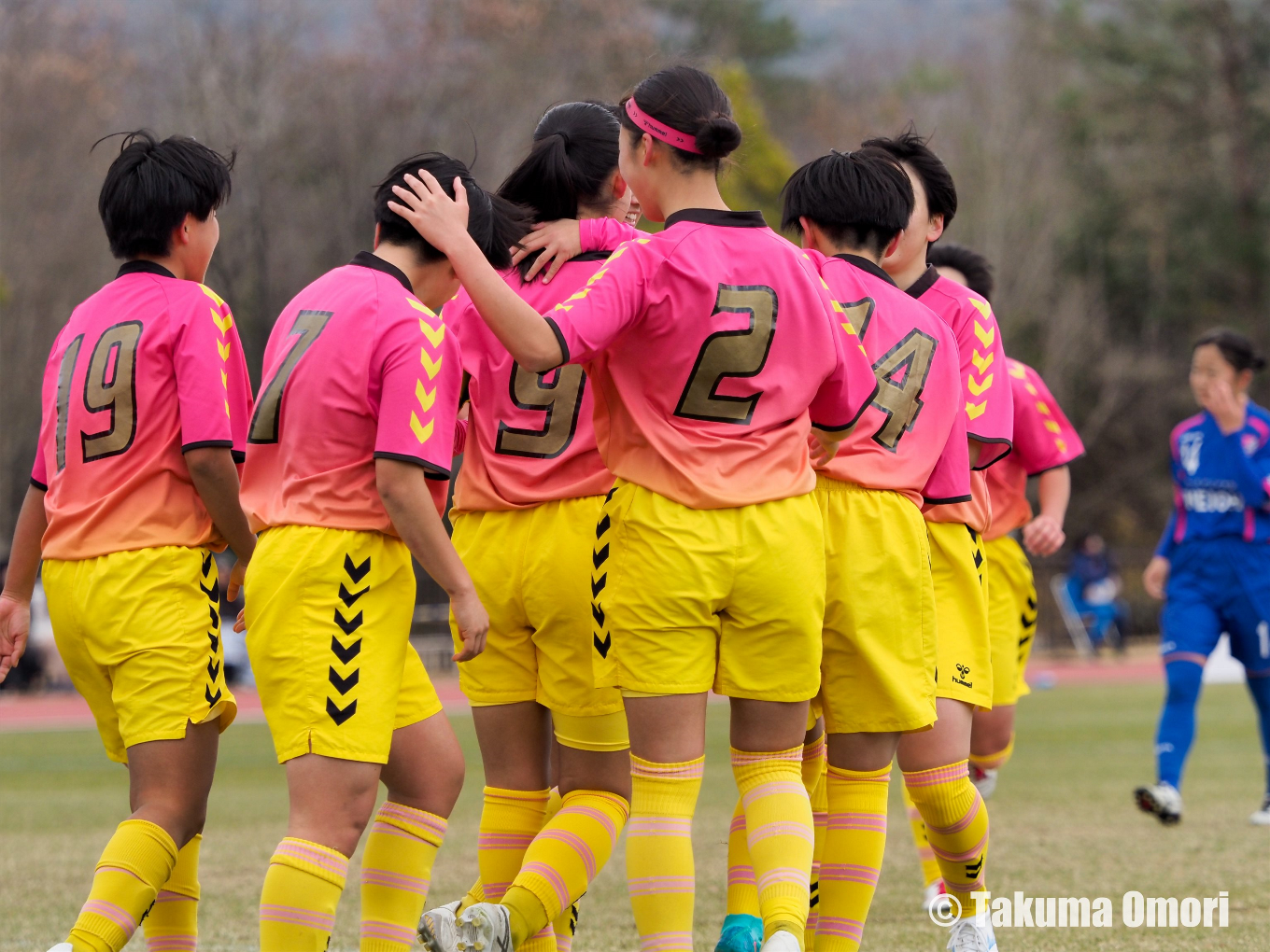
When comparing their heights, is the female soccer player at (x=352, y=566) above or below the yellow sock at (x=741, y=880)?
above

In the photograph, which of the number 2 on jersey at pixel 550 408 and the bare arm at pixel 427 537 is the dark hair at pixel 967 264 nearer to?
the number 2 on jersey at pixel 550 408

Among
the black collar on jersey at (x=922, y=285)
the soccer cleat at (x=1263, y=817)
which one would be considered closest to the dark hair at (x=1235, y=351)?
the soccer cleat at (x=1263, y=817)

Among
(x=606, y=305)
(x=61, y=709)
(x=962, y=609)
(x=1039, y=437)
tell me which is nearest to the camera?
(x=606, y=305)

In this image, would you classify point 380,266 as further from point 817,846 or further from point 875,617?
point 817,846

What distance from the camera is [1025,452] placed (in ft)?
19.8

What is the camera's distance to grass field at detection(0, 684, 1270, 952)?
5363 mm

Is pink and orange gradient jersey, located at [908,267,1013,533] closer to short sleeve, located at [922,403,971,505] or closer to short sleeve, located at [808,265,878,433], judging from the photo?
short sleeve, located at [922,403,971,505]

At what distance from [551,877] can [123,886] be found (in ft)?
3.52

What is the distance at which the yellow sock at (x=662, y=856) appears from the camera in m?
3.66

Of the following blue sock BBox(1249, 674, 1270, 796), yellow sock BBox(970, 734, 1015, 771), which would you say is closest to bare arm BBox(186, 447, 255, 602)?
yellow sock BBox(970, 734, 1015, 771)

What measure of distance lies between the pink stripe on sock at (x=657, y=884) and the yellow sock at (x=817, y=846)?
0.64 metres

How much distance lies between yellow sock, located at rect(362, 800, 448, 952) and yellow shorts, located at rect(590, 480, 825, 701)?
631 millimetres

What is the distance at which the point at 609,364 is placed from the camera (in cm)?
388

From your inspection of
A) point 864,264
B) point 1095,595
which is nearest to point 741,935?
point 864,264
